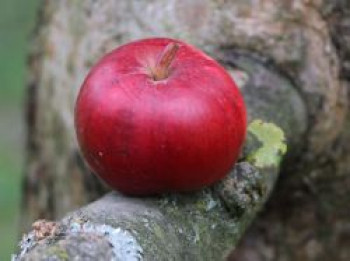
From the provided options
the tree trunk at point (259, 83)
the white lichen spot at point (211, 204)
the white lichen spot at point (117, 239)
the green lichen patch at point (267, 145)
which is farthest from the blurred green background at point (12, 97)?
the white lichen spot at point (117, 239)

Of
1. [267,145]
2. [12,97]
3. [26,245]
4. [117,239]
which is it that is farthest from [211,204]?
[12,97]

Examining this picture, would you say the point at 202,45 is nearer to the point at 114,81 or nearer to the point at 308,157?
the point at 308,157

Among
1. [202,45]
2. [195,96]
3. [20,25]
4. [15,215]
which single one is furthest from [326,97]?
[20,25]

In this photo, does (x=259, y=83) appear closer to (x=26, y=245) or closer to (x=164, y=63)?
(x=164, y=63)

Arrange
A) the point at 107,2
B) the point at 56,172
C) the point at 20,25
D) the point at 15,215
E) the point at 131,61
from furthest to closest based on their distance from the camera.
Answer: the point at 20,25 < the point at 15,215 < the point at 56,172 < the point at 107,2 < the point at 131,61

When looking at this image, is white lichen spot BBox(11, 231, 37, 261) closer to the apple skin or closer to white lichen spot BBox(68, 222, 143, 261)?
white lichen spot BBox(68, 222, 143, 261)

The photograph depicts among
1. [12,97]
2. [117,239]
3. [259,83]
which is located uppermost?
[117,239]

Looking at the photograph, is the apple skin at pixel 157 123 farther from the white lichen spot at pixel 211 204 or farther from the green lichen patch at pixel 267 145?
the green lichen patch at pixel 267 145
